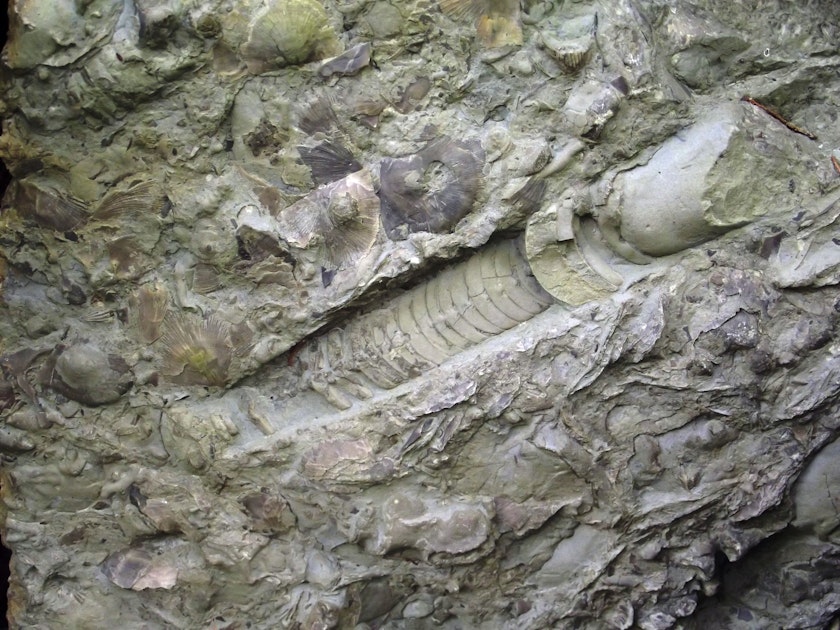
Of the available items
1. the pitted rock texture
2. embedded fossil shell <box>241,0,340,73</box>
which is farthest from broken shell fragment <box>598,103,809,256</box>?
embedded fossil shell <box>241,0,340,73</box>

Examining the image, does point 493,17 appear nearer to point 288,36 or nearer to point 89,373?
point 288,36

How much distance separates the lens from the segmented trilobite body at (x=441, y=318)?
2402 millimetres

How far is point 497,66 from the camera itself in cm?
237

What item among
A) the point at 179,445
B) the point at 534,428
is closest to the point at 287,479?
the point at 179,445

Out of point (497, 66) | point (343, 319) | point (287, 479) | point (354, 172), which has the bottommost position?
point (287, 479)

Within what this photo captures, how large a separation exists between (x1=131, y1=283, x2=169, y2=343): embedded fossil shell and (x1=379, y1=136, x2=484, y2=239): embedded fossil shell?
64cm

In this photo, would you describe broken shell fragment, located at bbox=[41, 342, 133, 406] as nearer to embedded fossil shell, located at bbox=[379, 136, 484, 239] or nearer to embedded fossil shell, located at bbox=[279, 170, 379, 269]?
embedded fossil shell, located at bbox=[279, 170, 379, 269]

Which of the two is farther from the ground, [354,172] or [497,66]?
[497,66]

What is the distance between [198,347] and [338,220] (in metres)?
0.50

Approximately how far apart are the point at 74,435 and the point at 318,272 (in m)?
0.80

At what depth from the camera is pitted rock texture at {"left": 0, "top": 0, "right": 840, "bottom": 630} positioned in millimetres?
2324

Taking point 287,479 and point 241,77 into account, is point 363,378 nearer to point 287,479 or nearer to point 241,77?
point 287,479

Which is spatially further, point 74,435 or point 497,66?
point 74,435

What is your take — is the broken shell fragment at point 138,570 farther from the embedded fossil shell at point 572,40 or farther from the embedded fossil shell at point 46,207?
the embedded fossil shell at point 572,40
